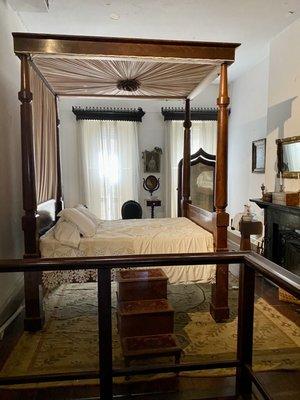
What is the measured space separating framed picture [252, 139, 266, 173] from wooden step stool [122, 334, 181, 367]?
360 centimetres

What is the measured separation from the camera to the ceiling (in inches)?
130

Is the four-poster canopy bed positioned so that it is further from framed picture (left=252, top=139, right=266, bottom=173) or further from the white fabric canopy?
framed picture (left=252, top=139, right=266, bottom=173)

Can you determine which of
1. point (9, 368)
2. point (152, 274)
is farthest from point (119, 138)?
point (9, 368)

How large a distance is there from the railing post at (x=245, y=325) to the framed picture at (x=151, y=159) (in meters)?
4.90

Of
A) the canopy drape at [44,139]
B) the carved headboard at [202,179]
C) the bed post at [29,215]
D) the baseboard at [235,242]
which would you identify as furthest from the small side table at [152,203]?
A: the bed post at [29,215]

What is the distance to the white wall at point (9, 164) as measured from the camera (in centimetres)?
283

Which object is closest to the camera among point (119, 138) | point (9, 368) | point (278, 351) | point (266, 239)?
point (9, 368)

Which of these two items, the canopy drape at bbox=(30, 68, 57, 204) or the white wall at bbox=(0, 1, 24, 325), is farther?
the canopy drape at bbox=(30, 68, 57, 204)

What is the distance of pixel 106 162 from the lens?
6152 mm

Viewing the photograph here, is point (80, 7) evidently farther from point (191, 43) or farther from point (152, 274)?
point (152, 274)

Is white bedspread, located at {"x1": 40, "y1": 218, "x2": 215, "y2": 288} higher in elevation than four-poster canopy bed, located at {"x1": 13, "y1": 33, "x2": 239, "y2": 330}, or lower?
lower

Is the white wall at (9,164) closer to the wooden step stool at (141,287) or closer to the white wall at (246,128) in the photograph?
the wooden step stool at (141,287)

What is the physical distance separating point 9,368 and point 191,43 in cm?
282

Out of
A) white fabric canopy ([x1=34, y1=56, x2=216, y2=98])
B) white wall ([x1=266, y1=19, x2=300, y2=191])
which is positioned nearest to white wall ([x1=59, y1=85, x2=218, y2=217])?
white fabric canopy ([x1=34, y1=56, x2=216, y2=98])
